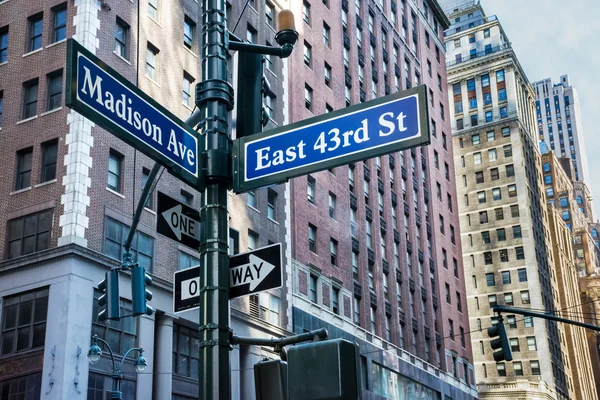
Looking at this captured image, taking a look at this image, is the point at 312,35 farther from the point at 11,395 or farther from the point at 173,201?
the point at 173,201

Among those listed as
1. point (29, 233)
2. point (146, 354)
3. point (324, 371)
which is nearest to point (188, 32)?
point (29, 233)

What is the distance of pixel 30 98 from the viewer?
125 feet

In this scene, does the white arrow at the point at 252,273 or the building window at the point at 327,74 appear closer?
the white arrow at the point at 252,273

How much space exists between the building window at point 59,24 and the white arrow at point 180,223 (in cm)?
3163

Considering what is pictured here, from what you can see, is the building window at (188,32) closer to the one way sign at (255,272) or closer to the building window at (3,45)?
the building window at (3,45)

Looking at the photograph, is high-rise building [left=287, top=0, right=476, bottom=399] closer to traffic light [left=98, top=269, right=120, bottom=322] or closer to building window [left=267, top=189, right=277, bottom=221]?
building window [left=267, top=189, right=277, bottom=221]

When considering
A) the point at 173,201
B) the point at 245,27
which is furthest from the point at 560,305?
the point at 173,201

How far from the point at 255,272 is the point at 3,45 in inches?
1415

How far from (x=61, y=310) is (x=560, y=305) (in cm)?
10210

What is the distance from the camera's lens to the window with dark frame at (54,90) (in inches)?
1463

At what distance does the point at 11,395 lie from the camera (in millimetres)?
32906

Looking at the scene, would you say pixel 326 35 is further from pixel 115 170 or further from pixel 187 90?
pixel 115 170

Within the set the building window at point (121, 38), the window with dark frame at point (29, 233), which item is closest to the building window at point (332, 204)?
the building window at point (121, 38)

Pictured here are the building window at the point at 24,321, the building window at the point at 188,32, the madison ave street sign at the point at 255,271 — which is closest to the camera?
the madison ave street sign at the point at 255,271
